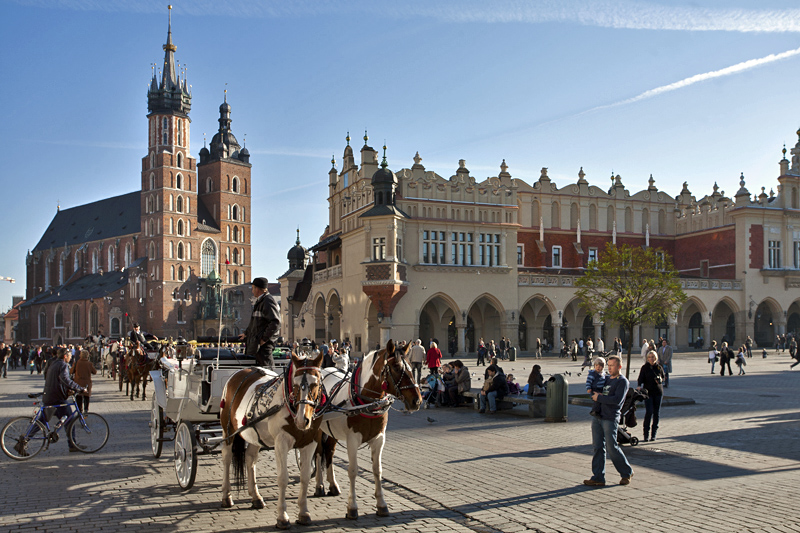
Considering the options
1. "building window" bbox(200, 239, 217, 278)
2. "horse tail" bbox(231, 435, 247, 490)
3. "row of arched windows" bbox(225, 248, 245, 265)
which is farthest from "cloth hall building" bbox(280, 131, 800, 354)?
"row of arched windows" bbox(225, 248, 245, 265)

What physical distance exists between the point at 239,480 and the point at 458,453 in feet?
A: 13.6

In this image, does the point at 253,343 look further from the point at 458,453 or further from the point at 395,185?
the point at 395,185

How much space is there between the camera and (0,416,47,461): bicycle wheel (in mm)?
10945

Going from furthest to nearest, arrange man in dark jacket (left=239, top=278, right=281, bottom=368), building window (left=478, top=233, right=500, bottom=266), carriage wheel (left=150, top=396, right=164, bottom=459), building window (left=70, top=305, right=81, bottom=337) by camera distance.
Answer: building window (left=70, top=305, right=81, bottom=337) → building window (left=478, top=233, right=500, bottom=266) → carriage wheel (left=150, top=396, right=164, bottom=459) → man in dark jacket (left=239, top=278, right=281, bottom=368)

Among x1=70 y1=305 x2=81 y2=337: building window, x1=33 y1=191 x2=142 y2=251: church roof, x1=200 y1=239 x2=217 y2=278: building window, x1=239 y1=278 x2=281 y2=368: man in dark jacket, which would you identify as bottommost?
x1=70 y1=305 x2=81 y2=337: building window

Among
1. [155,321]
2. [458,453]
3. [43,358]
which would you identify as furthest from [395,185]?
[155,321]

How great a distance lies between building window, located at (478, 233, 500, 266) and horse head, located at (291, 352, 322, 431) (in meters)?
39.7

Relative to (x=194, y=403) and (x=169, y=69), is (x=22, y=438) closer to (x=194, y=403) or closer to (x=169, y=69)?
(x=194, y=403)

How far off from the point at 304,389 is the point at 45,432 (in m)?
6.36

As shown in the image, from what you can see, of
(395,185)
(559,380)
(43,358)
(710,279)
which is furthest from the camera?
(710,279)

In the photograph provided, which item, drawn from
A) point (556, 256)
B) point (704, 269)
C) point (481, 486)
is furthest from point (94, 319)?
point (481, 486)

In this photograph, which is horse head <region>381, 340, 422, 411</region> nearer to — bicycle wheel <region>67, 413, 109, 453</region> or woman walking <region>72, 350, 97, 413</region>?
bicycle wheel <region>67, 413, 109, 453</region>

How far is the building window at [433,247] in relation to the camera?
44875mm

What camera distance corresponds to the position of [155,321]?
90438mm
